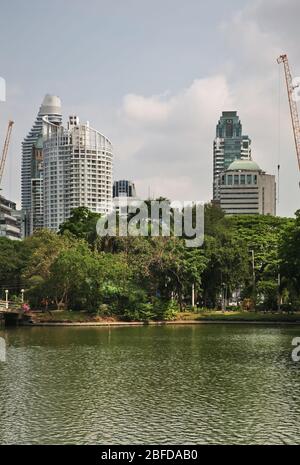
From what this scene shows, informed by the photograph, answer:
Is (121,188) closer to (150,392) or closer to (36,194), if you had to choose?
(36,194)

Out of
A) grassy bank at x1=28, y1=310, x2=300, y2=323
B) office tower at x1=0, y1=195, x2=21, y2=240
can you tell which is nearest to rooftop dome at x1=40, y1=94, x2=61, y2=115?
office tower at x1=0, y1=195, x2=21, y2=240

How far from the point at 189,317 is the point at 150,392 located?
110 ft

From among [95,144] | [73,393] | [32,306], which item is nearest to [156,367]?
[73,393]

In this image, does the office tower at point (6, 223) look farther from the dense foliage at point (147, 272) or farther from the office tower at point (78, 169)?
the dense foliage at point (147, 272)

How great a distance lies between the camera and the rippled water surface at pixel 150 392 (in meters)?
18.0

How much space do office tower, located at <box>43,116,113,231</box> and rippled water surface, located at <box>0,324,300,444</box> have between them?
3662 inches

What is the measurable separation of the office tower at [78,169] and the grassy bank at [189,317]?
2883 inches

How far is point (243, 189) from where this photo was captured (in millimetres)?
157875

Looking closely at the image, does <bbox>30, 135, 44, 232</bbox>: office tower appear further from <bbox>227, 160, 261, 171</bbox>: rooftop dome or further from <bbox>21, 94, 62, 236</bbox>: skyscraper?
<bbox>227, 160, 261, 171</bbox>: rooftop dome

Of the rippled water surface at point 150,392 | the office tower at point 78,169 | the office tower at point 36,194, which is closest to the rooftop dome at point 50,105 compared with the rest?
the office tower at point 36,194

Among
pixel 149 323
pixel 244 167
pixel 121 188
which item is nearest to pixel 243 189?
pixel 244 167

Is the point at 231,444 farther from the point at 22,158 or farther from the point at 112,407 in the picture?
the point at 22,158

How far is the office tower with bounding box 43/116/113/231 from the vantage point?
430 feet

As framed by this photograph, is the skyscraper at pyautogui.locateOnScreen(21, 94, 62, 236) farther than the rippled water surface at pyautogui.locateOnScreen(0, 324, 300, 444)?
Yes
